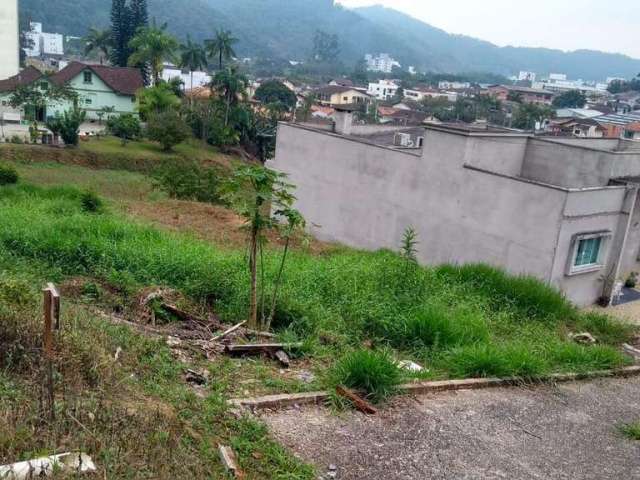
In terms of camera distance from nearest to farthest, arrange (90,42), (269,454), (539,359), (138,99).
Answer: (269,454) < (539,359) < (138,99) < (90,42)

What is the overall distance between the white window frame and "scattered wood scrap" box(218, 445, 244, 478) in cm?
1198

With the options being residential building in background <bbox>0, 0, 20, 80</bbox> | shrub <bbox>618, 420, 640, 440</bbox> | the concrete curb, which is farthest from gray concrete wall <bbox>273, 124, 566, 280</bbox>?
residential building in background <bbox>0, 0, 20, 80</bbox>

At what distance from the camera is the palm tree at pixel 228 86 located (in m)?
42.7

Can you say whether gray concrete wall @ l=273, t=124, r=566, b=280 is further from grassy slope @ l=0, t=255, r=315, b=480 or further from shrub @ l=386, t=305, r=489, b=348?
grassy slope @ l=0, t=255, r=315, b=480

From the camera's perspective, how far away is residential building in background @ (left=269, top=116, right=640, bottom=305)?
14.3 metres

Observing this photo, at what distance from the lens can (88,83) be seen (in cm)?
4131

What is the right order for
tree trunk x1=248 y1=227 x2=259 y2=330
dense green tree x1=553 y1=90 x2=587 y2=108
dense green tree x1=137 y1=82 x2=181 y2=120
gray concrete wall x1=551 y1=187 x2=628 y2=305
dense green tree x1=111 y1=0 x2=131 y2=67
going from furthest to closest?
dense green tree x1=553 y1=90 x2=587 y2=108 → dense green tree x1=111 y1=0 x2=131 y2=67 → dense green tree x1=137 y1=82 x2=181 y2=120 → gray concrete wall x1=551 y1=187 x2=628 y2=305 → tree trunk x1=248 y1=227 x2=259 y2=330

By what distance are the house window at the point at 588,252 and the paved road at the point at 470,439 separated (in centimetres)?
876

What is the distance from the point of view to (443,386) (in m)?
5.90

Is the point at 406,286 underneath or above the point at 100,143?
above

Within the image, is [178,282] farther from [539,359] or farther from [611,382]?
[611,382]

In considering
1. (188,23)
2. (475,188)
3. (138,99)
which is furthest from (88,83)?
(188,23)

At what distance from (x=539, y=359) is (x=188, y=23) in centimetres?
15089

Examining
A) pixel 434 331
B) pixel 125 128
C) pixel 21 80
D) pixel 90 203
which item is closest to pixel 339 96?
pixel 21 80
